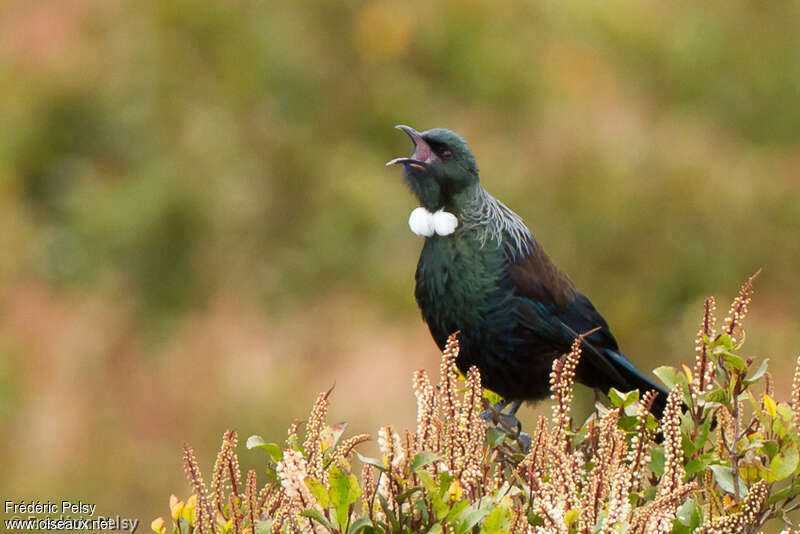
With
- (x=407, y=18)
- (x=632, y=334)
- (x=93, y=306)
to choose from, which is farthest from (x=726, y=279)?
(x=93, y=306)

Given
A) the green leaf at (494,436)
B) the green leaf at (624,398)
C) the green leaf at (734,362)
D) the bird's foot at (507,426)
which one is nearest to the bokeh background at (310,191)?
the bird's foot at (507,426)

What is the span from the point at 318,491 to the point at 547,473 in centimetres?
58

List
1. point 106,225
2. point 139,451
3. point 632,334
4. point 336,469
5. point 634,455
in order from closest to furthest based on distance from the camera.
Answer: point 336,469 < point 634,455 < point 139,451 < point 632,334 < point 106,225

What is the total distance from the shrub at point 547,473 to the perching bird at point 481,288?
1100 mm

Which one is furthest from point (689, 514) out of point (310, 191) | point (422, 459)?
point (310, 191)

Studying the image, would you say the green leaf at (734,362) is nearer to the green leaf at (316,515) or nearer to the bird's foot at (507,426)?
the bird's foot at (507,426)

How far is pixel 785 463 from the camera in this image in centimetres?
206

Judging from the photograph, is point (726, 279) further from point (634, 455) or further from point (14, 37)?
point (634, 455)

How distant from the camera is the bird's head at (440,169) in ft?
11.4

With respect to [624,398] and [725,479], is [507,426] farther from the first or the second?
[725,479]

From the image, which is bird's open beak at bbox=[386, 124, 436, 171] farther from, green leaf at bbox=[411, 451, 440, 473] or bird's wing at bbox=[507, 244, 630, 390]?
green leaf at bbox=[411, 451, 440, 473]

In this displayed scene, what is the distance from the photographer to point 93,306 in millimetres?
9266

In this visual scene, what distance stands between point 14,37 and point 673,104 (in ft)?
19.9

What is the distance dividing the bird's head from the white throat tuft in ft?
0.10
